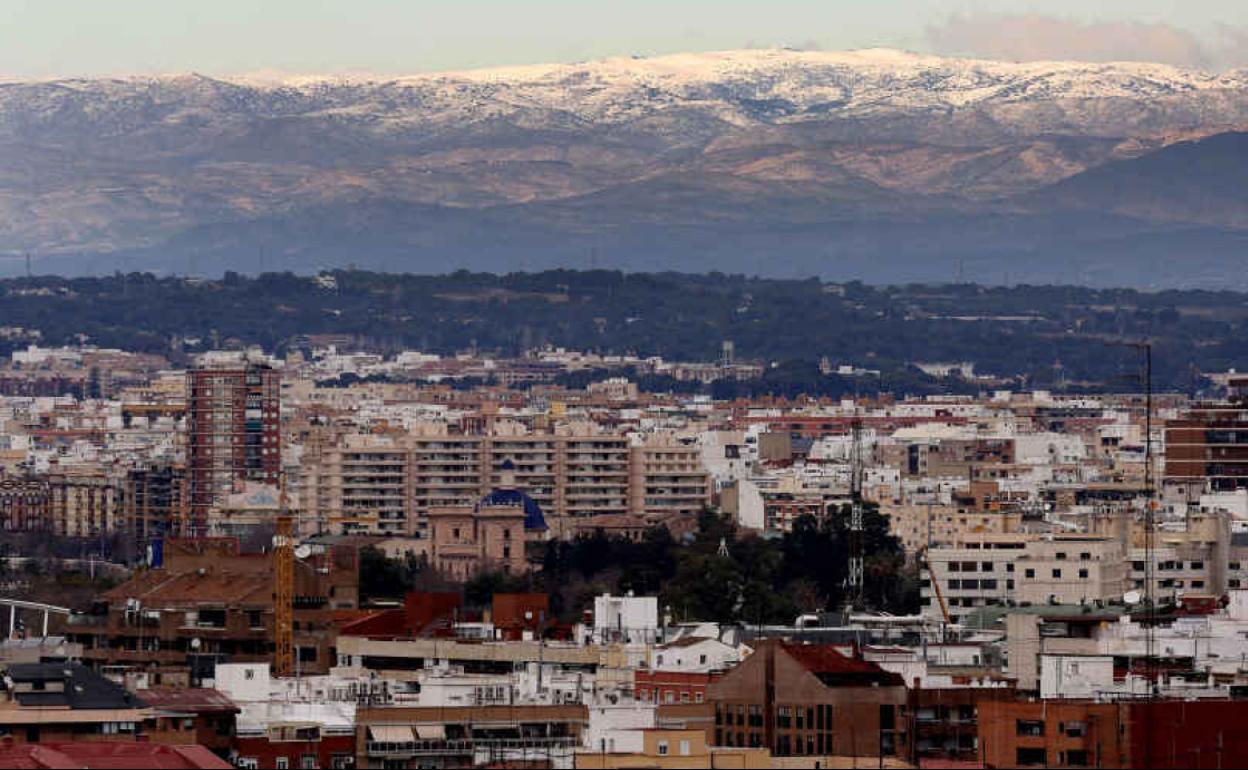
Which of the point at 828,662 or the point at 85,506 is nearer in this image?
the point at 828,662

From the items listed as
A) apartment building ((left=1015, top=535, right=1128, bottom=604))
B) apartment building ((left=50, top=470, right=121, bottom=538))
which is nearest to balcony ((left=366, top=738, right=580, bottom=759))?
apartment building ((left=1015, top=535, right=1128, bottom=604))

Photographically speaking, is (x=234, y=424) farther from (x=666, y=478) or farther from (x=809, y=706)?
(x=809, y=706)

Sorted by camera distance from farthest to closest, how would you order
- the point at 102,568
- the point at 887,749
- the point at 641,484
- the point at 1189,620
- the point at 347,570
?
1. the point at 641,484
2. the point at 102,568
3. the point at 347,570
4. the point at 1189,620
5. the point at 887,749

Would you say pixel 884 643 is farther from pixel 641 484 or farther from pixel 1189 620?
pixel 641 484

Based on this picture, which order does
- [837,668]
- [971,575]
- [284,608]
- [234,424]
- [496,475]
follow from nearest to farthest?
[837,668] < [284,608] < [971,575] < [496,475] < [234,424]

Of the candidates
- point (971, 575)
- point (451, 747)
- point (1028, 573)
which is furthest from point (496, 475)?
point (451, 747)

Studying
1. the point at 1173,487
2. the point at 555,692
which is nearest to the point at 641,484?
the point at 1173,487
